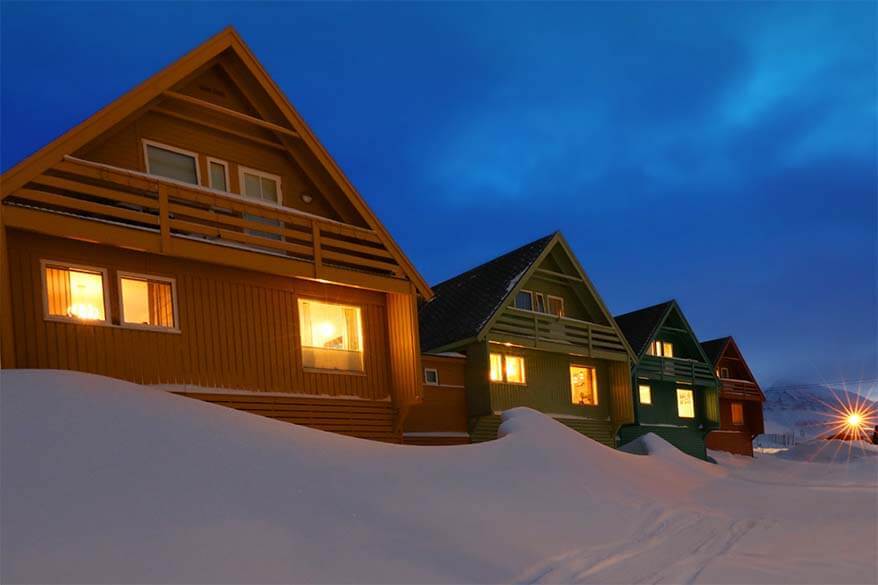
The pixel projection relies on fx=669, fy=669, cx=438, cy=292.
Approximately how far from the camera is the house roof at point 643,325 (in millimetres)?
34469

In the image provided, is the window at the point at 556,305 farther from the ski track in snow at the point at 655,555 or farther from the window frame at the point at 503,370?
the ski track in snow at the point at 655,555

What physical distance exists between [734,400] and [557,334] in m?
23.4

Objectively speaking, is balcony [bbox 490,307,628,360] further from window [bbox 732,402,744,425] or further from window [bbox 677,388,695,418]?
window [bbox 732,402,744,425]

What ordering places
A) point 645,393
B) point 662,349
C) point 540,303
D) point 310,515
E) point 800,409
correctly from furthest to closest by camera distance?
point 800,409 < point 662,349 < point 645,393 < point 540,303 < point 310,515

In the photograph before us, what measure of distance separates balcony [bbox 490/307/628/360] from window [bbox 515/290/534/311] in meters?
1.28

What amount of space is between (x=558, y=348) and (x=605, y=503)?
13452mm

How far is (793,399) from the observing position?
148125mm

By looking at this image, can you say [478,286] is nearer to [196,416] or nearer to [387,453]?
[387,453]

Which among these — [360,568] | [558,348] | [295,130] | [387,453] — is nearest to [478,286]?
[558,348]

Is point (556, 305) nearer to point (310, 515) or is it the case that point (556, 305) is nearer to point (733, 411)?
point (310, 515)

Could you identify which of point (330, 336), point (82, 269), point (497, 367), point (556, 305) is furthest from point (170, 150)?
point (556, 305)

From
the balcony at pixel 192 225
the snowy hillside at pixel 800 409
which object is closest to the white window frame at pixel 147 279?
the balcony at pixel 192 225

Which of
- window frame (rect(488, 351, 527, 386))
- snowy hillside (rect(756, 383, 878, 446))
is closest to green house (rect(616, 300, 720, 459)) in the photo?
window frame (rect(488, 351, 527, 386))

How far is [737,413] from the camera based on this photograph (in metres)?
44.3
